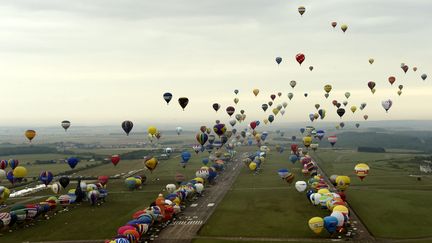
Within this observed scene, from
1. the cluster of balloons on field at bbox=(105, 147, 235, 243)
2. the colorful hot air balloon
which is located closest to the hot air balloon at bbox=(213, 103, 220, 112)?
the colorful hot air balloon

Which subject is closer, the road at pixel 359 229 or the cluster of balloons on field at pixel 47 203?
the road at pixel 359 229

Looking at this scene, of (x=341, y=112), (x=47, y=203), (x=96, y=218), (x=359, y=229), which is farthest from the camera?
(x=341, y=112)

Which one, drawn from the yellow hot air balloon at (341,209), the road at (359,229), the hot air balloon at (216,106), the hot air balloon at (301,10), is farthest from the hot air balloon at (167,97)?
the yellow hot air balloon at (341,209)

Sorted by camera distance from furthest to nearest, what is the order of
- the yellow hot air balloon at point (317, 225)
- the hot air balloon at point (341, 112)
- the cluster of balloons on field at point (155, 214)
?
1. the hot air balloon at point (341, 112)
2. the yellow hot air balloon at point (317, 225)
3. the cluster of balloons on field at point (155, 214)

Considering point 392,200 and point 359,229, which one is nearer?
point 359,229

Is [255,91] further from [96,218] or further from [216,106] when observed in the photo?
[96,218]

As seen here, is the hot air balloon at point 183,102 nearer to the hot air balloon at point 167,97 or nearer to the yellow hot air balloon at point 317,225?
the hot air balloon at point 167,97

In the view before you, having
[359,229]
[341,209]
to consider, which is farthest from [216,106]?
[359,229]
